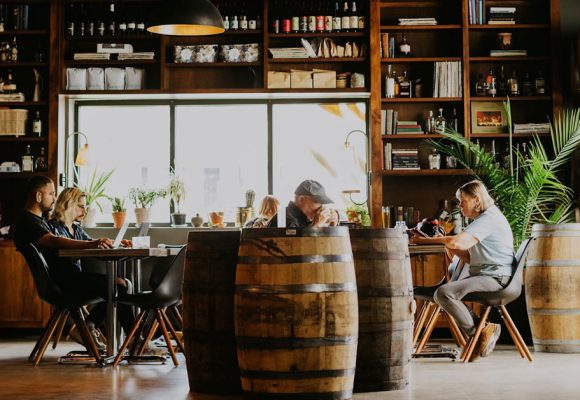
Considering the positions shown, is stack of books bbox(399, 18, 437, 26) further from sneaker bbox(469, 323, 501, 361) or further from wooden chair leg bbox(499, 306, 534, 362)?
sneaker bbox(469, 323, 501, 361)

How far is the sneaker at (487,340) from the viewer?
5441mm

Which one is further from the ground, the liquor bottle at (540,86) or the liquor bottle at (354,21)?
the liquor bottle at (354,21)

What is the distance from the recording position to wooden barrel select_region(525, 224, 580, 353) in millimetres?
6039

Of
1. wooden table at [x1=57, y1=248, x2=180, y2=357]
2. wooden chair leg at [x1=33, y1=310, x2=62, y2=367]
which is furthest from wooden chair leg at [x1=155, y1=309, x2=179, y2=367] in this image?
wooden chair leg at [x1=33, y1=310, x2=62, y2=367]

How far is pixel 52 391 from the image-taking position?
443 centimetres

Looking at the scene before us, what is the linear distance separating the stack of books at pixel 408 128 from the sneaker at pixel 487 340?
9.39 ft

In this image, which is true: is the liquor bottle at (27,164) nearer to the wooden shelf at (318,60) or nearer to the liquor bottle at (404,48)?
the wooden shelf at (318,60)

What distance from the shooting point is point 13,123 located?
26.5 ft

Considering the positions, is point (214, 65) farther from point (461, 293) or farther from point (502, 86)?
point (461, 293)

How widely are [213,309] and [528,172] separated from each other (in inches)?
157

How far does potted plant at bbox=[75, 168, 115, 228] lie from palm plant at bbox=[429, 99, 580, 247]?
2.99 metres

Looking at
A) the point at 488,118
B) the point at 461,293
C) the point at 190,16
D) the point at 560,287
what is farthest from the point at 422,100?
the point at 461,293

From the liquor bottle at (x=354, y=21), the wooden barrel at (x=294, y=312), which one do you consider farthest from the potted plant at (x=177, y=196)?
the wooden barrel at (x=294, y=312)

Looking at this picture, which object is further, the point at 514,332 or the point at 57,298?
the point at 514,332
